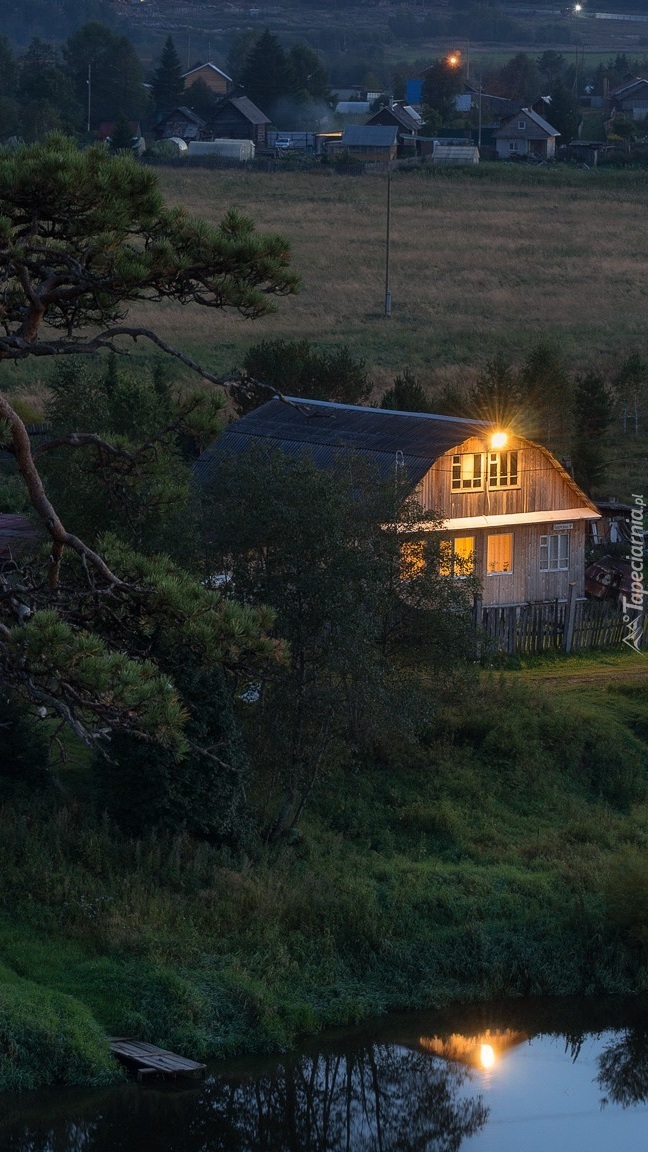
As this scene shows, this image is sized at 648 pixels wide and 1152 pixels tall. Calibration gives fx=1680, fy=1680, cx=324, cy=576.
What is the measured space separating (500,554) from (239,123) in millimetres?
87010

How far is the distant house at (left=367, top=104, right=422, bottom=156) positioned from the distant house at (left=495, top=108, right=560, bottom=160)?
5652mm

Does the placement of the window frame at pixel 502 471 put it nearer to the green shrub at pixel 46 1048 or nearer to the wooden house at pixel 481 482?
the wooden house at pixel 481 482

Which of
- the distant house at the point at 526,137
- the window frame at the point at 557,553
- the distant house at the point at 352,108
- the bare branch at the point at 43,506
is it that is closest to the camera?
the bare branch at the point at 43,506

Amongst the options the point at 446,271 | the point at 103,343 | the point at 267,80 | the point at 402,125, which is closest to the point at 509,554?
the point at 103,343

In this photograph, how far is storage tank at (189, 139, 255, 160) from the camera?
103 meters

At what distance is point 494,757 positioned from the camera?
85.4 ft

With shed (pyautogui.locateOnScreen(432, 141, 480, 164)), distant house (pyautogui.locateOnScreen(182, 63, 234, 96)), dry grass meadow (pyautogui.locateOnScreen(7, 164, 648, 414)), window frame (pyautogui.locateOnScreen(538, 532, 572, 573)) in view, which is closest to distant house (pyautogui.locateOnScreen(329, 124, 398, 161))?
shed (pyautogui.locateOnScreen(432, 141, 480, 164))

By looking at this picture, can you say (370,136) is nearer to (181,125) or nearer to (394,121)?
(394,121)

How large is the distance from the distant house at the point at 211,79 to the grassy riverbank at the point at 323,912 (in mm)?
115389

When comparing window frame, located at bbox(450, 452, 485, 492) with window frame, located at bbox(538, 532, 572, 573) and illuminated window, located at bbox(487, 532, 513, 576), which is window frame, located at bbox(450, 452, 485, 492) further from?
window frame, located at bbox(538, 532, 572, 573)

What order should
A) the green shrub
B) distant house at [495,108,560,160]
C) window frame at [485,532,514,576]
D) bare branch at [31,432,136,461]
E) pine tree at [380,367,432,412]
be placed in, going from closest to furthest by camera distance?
bare branch at [31,432,136,461], the green shrub, window frame at [485,532,514,576], pine tree at [380,367,432,412], distant house at [495,108,560,160]

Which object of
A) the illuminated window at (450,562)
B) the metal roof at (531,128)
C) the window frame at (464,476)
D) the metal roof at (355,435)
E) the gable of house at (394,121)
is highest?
the gable of house at (394,121)

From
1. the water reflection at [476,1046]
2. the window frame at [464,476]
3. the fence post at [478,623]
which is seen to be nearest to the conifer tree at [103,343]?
Answer: the water reflection at [476,1046]

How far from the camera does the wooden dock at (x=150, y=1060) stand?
689 inches
